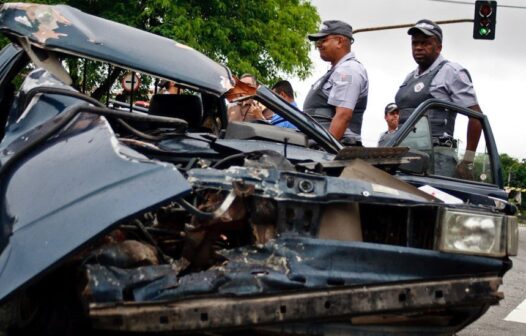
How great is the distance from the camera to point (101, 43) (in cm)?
454

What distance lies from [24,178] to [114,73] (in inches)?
62.0

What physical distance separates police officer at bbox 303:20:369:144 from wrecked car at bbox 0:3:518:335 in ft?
7.84

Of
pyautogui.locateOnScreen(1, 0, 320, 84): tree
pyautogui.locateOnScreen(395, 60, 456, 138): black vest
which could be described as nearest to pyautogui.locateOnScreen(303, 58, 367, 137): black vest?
pyautogui.locateOnScreen(395, 60, 456, 138): black vest

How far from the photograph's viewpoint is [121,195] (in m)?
3.22

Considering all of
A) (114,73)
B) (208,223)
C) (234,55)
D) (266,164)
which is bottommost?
(208,223)

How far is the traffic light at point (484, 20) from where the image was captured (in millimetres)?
19656

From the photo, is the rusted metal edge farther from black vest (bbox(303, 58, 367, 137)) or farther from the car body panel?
black vest (bbox(303, 58, 367, 137))

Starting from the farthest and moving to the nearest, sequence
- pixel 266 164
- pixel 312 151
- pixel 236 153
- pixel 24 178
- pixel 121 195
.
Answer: pixel 312 151 < pixel 236 153 < pixel 266 164 < pixel 24 178 < pixel 121 195

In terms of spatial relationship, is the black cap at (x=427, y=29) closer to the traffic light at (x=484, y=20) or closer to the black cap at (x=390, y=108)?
the black cap at (x=390, y=108)

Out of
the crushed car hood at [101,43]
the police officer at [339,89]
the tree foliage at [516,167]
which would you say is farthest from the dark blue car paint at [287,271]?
the tree foliage at [516,167]

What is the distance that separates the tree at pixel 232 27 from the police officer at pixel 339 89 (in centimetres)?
1324

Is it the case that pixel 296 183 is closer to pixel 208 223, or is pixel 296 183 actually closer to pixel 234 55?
pixel 208 223

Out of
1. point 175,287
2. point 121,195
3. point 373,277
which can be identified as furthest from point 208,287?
point 373,277

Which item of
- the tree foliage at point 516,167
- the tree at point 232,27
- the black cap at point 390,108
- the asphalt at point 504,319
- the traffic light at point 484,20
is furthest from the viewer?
the tree foliage at point 516,167
